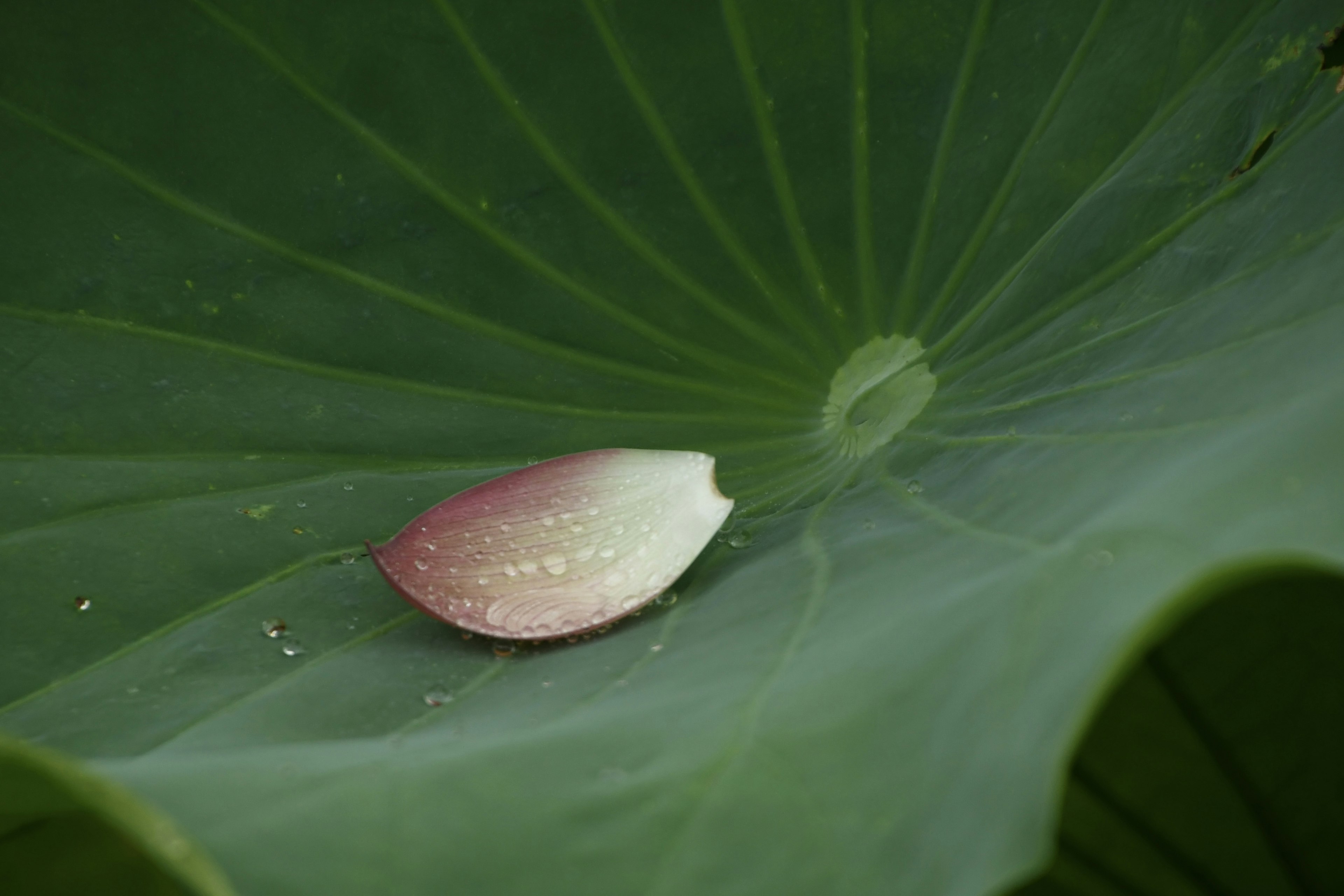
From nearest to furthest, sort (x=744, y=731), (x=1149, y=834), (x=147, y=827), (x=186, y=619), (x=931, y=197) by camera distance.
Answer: (x=147, y=827), (x=744, y=731), (x=1149, y=834), (x=186, y=619), (x=931, y=197)

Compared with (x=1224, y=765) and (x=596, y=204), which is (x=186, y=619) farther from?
(x=1224, y=765)

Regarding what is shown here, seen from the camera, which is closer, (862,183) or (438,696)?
(438,696)

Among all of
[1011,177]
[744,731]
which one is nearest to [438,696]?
[744,731]

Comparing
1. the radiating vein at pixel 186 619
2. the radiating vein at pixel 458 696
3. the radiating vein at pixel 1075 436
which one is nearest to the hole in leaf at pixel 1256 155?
the radiating vein at pixel 1075 436

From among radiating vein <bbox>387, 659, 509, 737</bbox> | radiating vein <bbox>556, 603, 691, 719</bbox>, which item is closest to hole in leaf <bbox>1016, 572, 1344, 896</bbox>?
radiating vein <bbox>556, 603, 691, 719</bbox>

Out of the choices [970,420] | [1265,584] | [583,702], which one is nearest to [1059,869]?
[1265,584]

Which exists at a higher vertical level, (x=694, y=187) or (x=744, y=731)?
(x=694, y=187)

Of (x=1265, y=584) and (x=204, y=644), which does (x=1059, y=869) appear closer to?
(x=1265, y=584)

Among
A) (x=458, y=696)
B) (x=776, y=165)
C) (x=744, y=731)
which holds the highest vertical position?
(x=776, y=165)

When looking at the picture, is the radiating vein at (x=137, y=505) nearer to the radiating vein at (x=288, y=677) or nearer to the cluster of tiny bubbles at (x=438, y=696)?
the radiating vein at (x=288, y=677)
